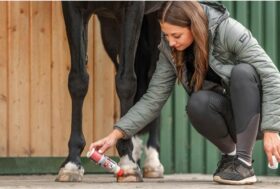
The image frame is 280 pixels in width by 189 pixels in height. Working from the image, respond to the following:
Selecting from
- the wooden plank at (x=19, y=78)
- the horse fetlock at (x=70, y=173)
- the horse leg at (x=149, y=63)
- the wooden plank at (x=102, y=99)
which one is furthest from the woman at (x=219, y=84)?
the wooden plank at (x=19, y=78)

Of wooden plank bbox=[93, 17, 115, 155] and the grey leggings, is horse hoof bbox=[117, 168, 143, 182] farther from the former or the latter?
wooden plank bbox=[93, 17, 115, 155]

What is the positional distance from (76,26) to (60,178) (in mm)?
769

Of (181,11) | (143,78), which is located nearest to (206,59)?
(181,11)

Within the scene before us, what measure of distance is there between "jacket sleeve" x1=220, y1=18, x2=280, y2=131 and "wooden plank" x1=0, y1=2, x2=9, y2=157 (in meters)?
2.15

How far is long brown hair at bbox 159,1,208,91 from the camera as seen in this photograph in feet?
11.8

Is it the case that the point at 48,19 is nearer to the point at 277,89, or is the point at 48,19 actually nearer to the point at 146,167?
the point at 146,167

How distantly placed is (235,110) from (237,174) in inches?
11.2

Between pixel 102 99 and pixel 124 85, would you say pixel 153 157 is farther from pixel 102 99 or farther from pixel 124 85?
pixel 124 85

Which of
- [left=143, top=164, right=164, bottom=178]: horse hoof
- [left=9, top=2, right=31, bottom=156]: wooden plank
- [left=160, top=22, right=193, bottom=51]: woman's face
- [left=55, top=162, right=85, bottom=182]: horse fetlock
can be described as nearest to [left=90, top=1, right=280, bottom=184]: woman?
[left=160, top=22, right=193, bottom=51]: woman's face

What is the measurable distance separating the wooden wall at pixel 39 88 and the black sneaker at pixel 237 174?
1.92m

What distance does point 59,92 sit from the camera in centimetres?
550

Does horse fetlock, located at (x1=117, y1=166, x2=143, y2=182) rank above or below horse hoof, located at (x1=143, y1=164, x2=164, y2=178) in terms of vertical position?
above

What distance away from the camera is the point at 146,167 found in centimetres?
505

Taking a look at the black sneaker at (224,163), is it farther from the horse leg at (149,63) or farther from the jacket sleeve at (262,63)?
the horse leg at (149,63)
